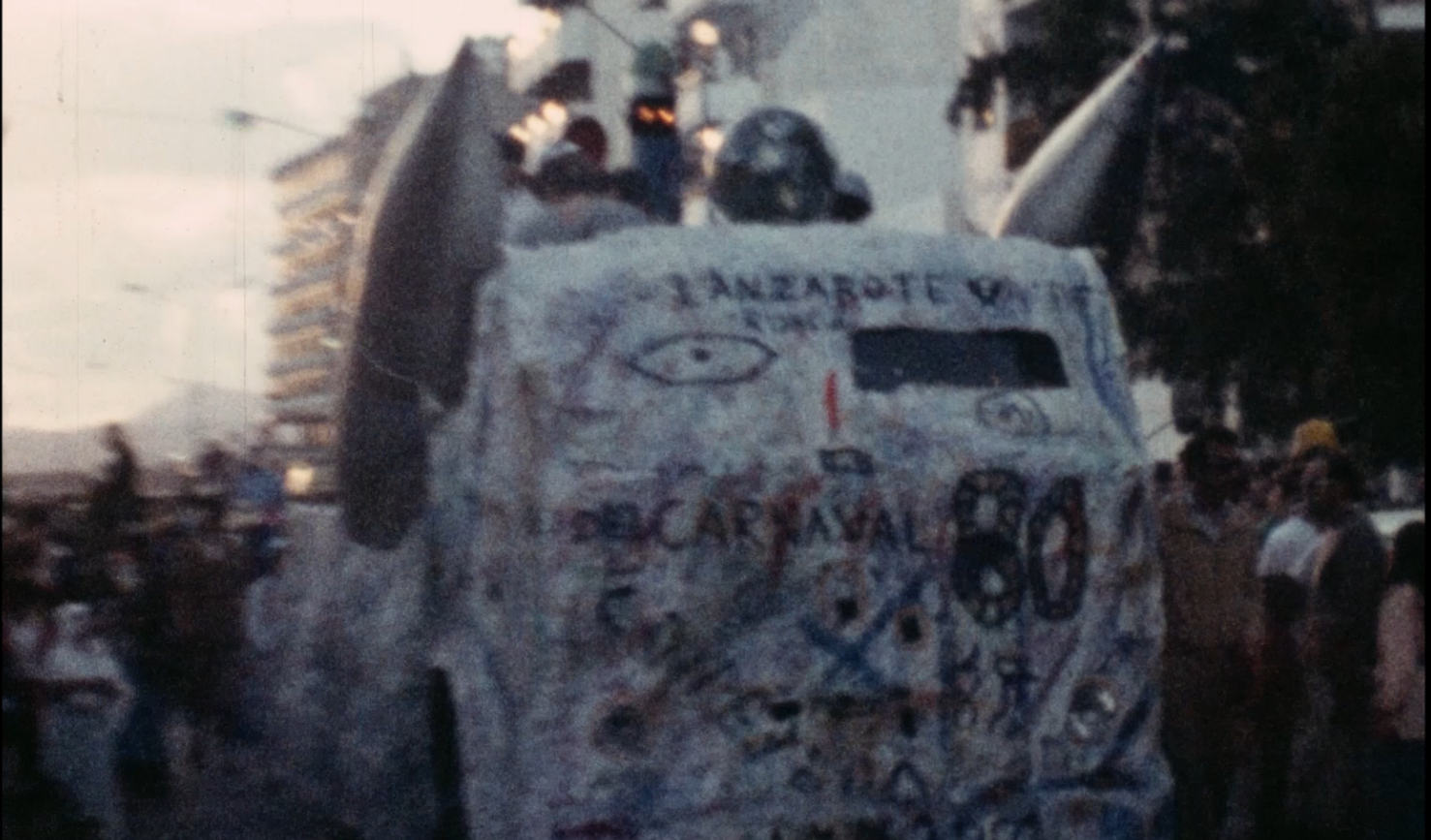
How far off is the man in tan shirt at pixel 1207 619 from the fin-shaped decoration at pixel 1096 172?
3.73ft

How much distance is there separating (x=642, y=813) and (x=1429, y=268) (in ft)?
59.2

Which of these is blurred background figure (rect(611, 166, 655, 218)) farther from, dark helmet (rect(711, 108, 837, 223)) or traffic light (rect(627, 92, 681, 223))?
dark helmet (rect(711, 108, 837, 223))

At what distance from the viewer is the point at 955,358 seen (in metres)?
7.18

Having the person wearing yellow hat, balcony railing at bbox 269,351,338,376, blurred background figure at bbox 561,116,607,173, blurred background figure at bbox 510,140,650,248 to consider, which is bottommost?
the person wearing yellow hat

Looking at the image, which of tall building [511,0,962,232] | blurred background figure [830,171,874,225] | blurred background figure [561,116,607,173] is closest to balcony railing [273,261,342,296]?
blurred background figure [561,116,607,173]

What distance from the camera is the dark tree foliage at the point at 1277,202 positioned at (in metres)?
25.0

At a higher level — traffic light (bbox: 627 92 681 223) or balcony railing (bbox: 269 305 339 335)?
traffic light (bbox: 627 92 681 223)

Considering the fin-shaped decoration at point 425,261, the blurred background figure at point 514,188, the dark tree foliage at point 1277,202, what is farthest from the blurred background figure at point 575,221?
the dark tree foliage at point 1277,202

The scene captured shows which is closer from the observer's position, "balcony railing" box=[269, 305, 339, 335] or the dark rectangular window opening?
the dark rectangular window opening

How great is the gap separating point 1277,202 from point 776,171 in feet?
62.8

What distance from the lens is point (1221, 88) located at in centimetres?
2856

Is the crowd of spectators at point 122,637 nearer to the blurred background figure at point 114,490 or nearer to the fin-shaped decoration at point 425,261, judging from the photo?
the blurred background figure at point 114,490

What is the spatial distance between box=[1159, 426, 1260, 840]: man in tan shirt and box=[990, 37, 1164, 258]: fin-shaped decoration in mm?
1137

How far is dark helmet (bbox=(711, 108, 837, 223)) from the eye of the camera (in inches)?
326
